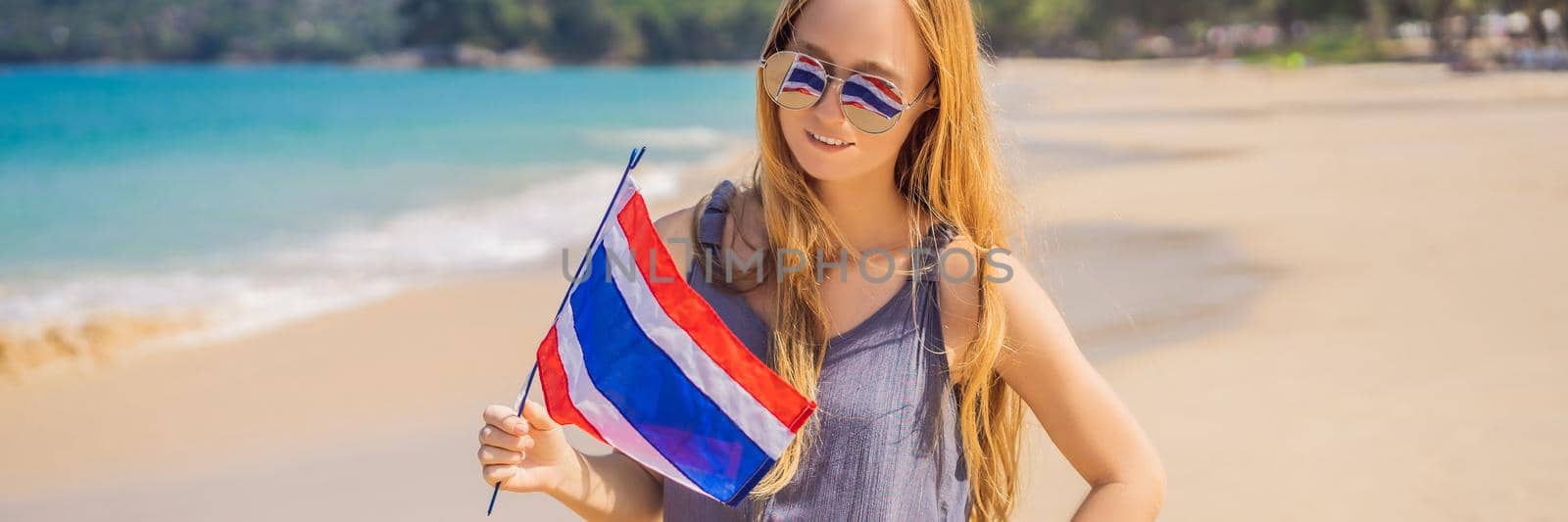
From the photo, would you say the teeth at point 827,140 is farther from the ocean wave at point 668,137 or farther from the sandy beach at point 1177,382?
the ocean wave at point 668,137

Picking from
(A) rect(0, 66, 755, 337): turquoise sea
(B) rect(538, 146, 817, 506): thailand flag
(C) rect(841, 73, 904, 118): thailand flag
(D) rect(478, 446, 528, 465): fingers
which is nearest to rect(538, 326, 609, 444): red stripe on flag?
(B) rect(538, 146, 817, 506): thailand flag

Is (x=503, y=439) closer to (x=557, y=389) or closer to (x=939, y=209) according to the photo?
(x=557, y=389)

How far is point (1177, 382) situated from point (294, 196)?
1511 centimetres

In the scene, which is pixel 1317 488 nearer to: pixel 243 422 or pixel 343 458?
pixel 343 458

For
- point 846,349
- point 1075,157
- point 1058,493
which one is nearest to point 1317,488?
point 1058,493

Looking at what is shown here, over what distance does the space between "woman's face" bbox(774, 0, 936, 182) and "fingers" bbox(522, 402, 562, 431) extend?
0.46 meters

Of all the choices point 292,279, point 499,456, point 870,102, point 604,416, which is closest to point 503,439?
point 499,456

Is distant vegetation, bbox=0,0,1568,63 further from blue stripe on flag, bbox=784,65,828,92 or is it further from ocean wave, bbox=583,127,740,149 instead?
blue stripe on flag, bbox=784,65,828,92

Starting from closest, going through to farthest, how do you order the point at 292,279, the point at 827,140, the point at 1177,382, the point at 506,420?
the point at 506,420 < the point at 827,140 < the point at 1177,382 < the point at 292,279

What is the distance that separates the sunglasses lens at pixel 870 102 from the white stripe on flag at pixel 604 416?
0.49m

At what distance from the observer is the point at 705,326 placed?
166cm

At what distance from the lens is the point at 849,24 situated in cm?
167

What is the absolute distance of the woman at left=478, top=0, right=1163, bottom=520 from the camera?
1674mm

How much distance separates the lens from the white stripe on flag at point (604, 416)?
1710 millimetres
